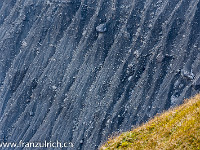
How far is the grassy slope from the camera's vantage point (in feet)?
31.5

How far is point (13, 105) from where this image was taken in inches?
1372

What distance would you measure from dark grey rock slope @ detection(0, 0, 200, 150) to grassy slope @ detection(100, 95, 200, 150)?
16.1 metres

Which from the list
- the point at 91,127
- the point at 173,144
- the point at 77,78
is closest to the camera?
the point at 173,144

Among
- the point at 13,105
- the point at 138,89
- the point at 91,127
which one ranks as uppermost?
the point at 13,105

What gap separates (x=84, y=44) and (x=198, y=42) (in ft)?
42.4

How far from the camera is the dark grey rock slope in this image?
28656 millimetres

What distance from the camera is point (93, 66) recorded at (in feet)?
107

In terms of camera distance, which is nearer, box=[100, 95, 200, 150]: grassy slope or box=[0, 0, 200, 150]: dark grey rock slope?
box=[100, 95, 200, 150]: grassy slope

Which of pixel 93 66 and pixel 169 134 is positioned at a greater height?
pixel 93 66

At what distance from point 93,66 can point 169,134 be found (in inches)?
891

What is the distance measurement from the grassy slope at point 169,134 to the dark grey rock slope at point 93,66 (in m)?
16.1

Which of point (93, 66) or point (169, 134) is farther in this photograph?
point (93, 66)

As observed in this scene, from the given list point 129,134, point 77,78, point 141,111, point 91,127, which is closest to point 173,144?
point 129,134

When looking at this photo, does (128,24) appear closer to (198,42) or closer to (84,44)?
(84,44)
